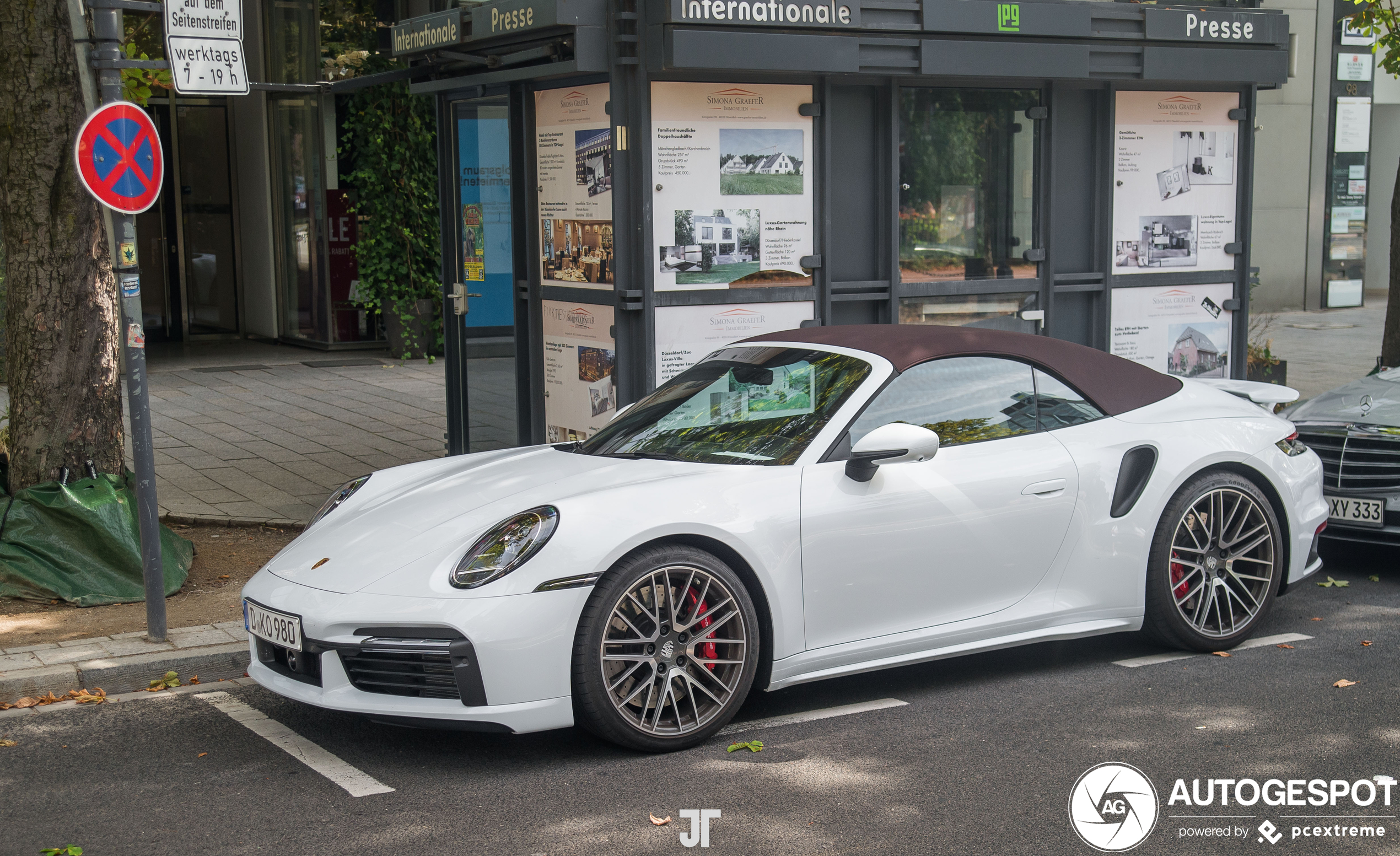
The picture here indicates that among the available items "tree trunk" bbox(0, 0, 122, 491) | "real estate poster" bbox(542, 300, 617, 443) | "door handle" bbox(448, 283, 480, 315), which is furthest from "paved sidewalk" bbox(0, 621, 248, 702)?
"door handle" bbox(448, 283, 480, 315)

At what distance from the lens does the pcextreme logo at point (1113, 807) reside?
13.3ft

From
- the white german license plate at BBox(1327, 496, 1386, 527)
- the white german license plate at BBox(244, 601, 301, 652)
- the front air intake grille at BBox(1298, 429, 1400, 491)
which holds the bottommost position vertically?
the white german license plate at BBox(1327, 496, 1386, 527)

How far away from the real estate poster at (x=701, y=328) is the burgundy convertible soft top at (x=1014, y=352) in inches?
78.6

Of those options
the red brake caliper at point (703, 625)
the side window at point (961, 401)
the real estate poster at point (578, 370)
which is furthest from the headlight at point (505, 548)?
the real estate poster at point (578, 370)

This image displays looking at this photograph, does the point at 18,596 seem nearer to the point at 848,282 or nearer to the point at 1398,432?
the point at 848,282

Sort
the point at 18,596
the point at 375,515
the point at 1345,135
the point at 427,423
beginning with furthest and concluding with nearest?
the point at 1345,135, the point at 427,423, the point at 18,596, the point at 375,515

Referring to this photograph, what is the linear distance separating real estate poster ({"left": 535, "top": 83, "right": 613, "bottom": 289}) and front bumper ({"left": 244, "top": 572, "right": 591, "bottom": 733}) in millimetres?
3864

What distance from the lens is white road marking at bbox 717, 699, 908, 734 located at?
5015 mm

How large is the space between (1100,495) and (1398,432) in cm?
242

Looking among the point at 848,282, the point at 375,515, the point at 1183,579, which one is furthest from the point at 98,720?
the point at 848,282

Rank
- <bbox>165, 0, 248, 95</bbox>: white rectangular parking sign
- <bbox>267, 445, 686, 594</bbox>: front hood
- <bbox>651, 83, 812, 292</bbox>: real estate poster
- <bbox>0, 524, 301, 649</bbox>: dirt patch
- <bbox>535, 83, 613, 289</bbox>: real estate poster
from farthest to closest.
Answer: <bbox>535, 83, 613, 289</bbox>: real estate poster < <bbox>651, 83, 812, 292</bbox>: real estate poster < <bbox>0, 524, 301, 649</bbox>: dirt patch < <bbox>165, 0, 248, 95</bbox>: white rectangular parking sign < <bbox>267, 445, 686, 594</bbox>: front hood

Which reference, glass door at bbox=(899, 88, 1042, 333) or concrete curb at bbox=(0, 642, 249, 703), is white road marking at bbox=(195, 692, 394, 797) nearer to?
concrete curb at bbox=(0, 642, 249, 703)

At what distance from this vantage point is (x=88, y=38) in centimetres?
616

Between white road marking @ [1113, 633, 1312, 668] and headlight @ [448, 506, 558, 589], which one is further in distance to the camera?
white road marking @ [1113, 633, 1312, 668]
